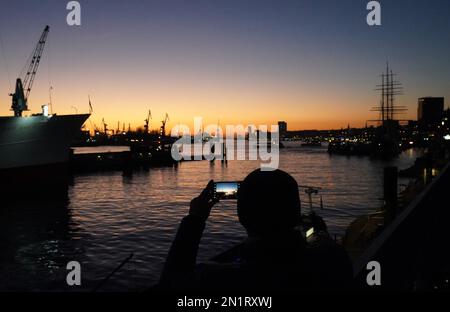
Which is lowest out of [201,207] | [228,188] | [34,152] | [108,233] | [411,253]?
[108,233]

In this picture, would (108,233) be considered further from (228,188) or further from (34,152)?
(34,152)

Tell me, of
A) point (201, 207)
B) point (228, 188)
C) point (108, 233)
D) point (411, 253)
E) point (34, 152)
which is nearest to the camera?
point (201, 207)

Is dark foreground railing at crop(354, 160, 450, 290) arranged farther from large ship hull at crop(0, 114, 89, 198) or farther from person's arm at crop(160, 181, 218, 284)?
large ship hull at crop(0, 114, 89, 198)

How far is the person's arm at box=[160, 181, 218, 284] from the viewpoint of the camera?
1780mm

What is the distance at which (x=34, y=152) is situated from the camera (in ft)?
168

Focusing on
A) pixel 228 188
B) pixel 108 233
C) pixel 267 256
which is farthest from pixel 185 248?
pixel 108 233

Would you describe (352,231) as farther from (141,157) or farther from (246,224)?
(141,157)

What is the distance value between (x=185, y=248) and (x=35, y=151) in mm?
55767

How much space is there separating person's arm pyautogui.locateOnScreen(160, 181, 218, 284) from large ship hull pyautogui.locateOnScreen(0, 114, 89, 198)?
4909 centimetres

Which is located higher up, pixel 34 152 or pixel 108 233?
pixel 34 152

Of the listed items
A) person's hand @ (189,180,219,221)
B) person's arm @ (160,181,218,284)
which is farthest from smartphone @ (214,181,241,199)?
person's arm @ (160,181,218,284)

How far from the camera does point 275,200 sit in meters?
1.79

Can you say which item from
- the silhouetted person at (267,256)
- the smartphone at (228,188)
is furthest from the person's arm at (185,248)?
the smartphone at (228,188)

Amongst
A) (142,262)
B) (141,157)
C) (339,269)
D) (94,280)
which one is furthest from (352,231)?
(141,157)
